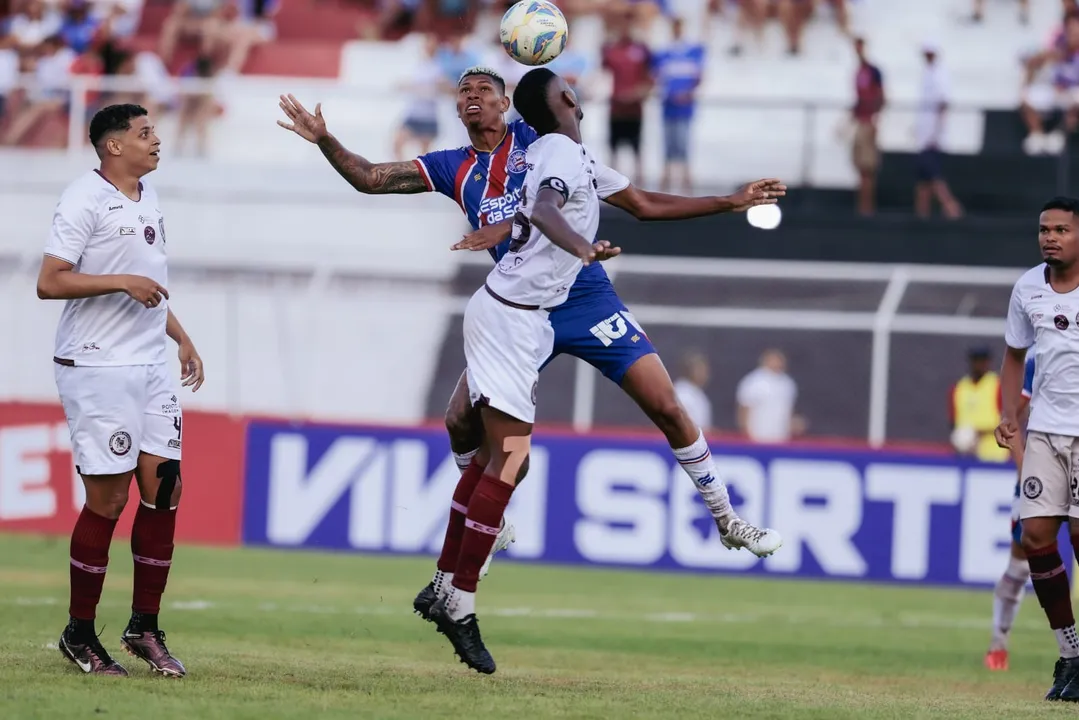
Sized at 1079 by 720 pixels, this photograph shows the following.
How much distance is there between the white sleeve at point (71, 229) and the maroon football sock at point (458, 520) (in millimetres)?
2432

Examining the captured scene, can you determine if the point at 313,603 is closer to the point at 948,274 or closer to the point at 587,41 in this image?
the point at 948,274

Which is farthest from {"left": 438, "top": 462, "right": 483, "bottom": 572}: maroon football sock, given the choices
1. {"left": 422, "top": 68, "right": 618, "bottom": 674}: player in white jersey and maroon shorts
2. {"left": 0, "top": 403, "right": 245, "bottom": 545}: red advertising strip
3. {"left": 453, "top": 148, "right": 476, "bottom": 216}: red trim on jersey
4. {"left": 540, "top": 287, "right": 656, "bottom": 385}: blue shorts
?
{"left": 0, "top": 403, "right": 245, "bottom": 545}: red advertising strip

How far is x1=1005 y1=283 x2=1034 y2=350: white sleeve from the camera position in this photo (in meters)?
9.16

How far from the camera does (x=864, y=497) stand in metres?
16.6

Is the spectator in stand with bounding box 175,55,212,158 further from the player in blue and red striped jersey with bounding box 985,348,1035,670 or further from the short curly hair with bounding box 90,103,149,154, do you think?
the short curly hair with bounding box 90,103,149,154

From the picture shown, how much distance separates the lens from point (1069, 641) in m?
9.09

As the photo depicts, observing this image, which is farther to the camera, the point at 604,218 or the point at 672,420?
the point at 604,218

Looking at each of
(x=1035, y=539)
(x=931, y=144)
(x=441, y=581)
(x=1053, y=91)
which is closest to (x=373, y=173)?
(x=441, y=581)

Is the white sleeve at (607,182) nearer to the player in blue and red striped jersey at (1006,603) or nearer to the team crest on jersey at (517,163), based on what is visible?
the team crest on jersey at (517,163)

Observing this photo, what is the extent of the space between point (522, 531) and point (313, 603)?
13.5 feet

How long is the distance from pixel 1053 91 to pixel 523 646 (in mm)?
13624

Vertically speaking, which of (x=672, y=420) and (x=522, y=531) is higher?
(x=672, y=420)

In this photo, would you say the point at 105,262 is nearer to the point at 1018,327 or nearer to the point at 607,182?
the point at 607,182

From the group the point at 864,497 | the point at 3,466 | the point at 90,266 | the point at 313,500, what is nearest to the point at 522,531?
the point at 313,500
